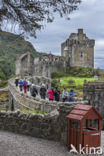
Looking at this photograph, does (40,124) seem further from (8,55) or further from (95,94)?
(8,55)

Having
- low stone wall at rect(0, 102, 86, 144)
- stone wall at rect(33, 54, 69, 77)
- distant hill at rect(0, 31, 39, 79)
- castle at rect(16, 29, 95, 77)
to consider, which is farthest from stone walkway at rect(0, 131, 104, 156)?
castle at rect(16, 29, 95, 77)

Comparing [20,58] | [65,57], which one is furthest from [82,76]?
[20,58]

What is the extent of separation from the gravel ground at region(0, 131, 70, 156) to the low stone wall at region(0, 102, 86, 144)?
28 centimetres

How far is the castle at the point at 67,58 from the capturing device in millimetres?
63719

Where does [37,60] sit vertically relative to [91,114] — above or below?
above

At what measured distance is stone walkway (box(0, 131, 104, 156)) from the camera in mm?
8617

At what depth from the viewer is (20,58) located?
66.8 meters

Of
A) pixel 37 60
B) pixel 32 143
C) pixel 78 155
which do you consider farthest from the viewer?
pixel 37 60

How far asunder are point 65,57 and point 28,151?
199 feet

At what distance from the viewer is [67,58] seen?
69438 mm

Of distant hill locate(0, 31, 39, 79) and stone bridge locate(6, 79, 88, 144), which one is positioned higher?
distant hill locate(0, 31, 39, 79)

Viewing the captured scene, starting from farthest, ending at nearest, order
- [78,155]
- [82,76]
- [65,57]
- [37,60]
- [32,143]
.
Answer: [65,57], [37,60], [82,76], [32,143], [78,155]

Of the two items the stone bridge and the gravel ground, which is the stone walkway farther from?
the stone bridge

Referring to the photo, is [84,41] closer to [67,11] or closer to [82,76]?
[82,76]
